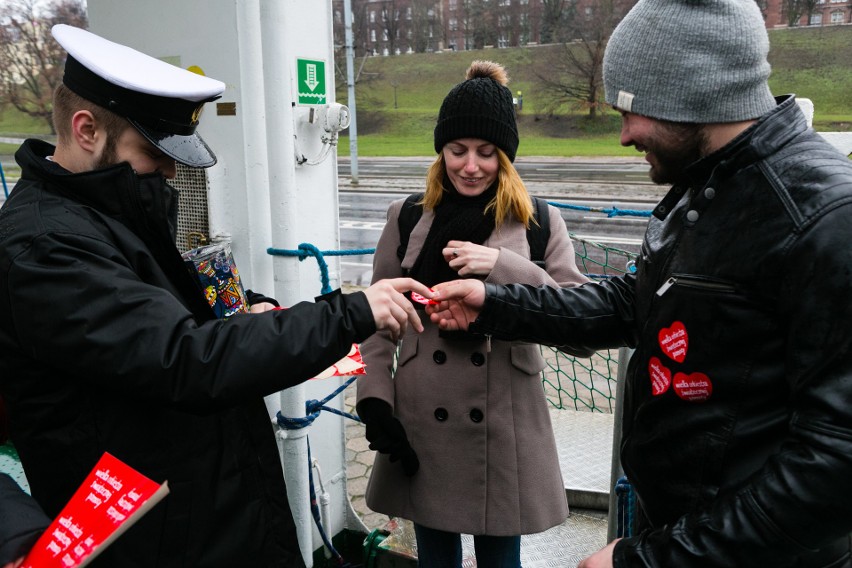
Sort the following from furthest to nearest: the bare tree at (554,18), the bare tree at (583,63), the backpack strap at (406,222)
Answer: the bare tree at (554,18) < the bare tree at (583,63) < the backpack strap at (406,222)

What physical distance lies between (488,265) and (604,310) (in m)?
0.39

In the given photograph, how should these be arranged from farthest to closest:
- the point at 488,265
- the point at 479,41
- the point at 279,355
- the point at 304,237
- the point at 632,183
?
the point at 479,41 < the point at 632,183 < the point at 304,237 < the point at 488,265 < the point at 279,355

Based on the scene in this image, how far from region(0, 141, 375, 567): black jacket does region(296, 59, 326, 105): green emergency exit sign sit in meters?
1.33

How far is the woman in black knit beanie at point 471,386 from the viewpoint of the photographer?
2.27 meters

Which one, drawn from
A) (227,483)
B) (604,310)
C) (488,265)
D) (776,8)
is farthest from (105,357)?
(776,8)

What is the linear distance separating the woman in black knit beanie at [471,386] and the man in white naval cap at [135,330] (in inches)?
24.0

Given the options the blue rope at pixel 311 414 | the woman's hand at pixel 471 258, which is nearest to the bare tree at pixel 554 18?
the blue rope at pixel 311 414

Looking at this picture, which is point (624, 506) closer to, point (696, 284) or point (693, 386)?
point (693, 386)

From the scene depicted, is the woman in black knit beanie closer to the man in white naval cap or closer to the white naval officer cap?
the man in white naval cap

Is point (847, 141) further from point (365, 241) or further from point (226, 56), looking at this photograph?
point (365, 241)

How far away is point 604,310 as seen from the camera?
2.05 m

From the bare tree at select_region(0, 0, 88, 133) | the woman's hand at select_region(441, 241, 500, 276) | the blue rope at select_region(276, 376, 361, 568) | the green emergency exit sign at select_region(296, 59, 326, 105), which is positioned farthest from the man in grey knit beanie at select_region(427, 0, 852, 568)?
the bare tree at select_region(0, 0, 88, 133)

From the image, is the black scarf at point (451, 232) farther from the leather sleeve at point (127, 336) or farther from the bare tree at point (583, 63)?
the bare tree at point (583, 63)

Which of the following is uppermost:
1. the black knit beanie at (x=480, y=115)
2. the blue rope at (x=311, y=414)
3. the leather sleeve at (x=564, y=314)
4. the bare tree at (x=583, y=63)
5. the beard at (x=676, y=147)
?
the bare tree at (x=583, y=63)
